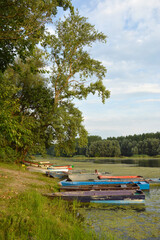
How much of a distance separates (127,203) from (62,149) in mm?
13091

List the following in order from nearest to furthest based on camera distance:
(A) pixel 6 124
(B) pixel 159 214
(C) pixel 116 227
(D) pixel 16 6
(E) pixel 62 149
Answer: (A) pixel 6 124 < (C) pixel 116 227 < (D) pixel 16 6 < (B) pixel 159 214 < (E) pixel 62 149

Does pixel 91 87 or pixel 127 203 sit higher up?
pixel 91 87

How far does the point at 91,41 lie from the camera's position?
21.7 metres

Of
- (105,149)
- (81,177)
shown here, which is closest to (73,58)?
(81,177)

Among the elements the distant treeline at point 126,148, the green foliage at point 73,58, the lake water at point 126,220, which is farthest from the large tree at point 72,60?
the distant treeline at point 126,148

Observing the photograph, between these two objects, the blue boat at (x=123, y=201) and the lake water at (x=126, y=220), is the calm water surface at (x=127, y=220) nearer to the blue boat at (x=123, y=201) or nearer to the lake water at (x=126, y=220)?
the lake water at (x=126, y=220)

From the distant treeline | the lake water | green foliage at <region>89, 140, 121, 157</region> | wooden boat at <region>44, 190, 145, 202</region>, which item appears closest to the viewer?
the lake water

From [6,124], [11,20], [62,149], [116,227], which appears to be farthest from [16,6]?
[62,149]

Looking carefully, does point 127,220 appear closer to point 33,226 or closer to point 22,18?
point 33,226

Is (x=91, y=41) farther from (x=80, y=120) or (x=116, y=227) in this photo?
(x=116, y=227)

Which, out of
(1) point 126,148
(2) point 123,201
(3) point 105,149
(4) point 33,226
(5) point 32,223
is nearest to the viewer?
(4) point 33,226

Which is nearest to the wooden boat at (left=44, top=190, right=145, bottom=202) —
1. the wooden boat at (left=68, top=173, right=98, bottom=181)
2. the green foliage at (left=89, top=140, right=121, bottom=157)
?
the wooden boat at (left=68, top=173, right=98, bottom=181)

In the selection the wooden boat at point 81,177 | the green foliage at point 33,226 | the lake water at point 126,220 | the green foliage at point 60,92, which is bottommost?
the lake water at point 126,220

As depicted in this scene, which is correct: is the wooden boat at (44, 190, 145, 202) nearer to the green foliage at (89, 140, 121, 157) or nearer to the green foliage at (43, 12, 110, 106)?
the green foliage at (43, 12, 110, 106)
